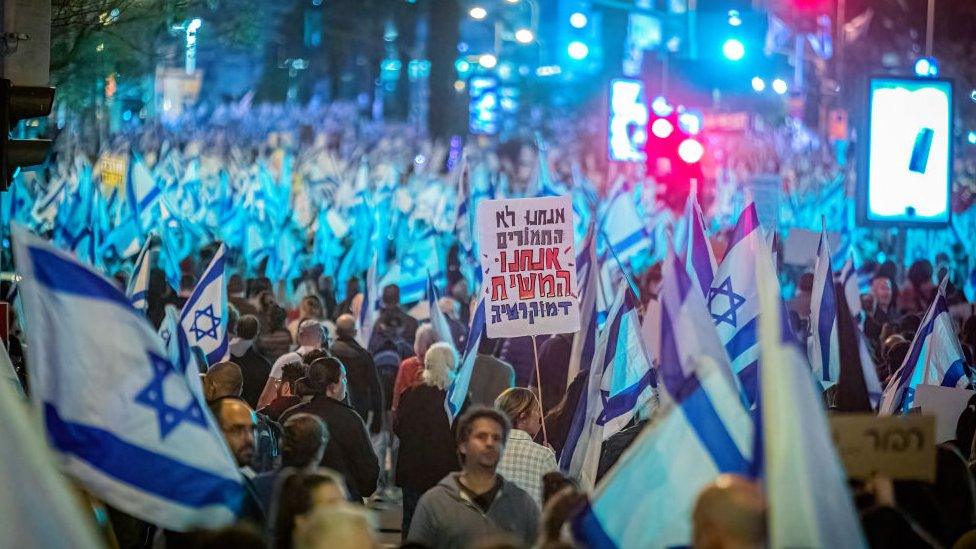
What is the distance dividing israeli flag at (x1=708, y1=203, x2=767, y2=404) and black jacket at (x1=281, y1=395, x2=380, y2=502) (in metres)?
2.23

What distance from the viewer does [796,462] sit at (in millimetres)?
4484

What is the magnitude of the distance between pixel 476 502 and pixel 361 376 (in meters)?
5.92

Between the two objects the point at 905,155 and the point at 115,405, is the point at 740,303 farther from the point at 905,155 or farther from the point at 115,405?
the point at 905,155

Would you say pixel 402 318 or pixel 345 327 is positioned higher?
pixel 345 327

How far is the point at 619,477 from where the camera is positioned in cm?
562

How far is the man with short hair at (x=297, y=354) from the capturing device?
1093cm

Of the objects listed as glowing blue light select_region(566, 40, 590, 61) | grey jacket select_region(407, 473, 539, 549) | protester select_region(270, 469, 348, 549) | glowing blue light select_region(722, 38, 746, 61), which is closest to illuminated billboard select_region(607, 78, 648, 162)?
glowing blue light select_region(566, 40, 590, 61)

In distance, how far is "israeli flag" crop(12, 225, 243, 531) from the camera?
5984 millimetres

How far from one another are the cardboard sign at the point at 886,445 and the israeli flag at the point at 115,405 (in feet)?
7.48

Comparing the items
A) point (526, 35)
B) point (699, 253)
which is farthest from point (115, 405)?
point (526, 35)

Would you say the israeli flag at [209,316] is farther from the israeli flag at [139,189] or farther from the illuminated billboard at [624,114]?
the illuminated billboard at [624,114]

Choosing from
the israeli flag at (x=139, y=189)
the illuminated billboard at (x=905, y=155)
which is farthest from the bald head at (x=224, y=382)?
the israeli flag at (x=139, y=189)

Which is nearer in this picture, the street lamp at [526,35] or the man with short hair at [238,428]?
the man with short hair at [238,428]

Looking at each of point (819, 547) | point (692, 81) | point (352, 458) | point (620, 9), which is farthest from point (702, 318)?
point (620, 9)
